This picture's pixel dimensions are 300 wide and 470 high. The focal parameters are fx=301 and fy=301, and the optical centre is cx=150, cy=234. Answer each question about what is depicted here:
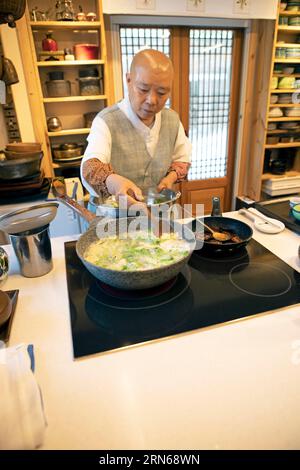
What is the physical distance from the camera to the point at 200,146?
11.4 ft

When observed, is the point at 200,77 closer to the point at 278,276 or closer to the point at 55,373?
the point at 278,276

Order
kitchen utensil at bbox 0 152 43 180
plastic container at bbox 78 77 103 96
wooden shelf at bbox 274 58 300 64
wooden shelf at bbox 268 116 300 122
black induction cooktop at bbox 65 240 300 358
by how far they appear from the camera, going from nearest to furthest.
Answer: black induction cooktop at bbox 65 240 300 358, kitchen utensil at bbox 0 152 43 180, plastic container at bbox 78 77 103 96, wooden shelf at bbox 274 58 300 64, wooden shelf at bbox 268 116 300 122

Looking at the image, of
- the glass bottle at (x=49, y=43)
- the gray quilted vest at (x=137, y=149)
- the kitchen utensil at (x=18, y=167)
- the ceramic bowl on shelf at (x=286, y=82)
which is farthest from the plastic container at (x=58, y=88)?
the ceramic bowl on shelf at (x=286, y=82)

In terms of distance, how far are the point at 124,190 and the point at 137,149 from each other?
44 cm

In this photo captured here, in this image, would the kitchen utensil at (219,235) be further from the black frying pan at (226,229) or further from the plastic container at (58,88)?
the plastic container at (58,88)

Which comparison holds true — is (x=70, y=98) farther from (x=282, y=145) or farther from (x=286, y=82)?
(x=282, y=145)

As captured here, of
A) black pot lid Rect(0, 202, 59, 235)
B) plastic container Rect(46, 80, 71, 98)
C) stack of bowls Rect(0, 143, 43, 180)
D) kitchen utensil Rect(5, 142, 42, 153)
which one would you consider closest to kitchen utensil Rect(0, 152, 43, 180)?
stack of bowls Rect(0, 143, 43, 180)

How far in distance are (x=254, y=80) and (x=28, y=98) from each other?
2.27m

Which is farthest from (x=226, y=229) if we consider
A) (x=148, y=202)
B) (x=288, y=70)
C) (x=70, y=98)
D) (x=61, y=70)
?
(x=288, y=70)

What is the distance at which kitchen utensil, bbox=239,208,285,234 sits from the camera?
4.17 feet

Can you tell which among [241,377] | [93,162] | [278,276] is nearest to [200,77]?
[93,162]

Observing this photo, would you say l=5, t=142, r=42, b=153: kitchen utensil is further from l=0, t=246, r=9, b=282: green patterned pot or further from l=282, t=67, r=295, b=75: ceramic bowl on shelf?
l=282, t=67, r=295, b=75: ceramic bowl on shelf


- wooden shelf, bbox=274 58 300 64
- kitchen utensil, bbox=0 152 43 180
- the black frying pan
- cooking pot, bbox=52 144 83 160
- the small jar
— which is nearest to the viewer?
the black frying pan

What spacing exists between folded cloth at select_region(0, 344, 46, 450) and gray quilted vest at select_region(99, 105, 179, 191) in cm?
107
